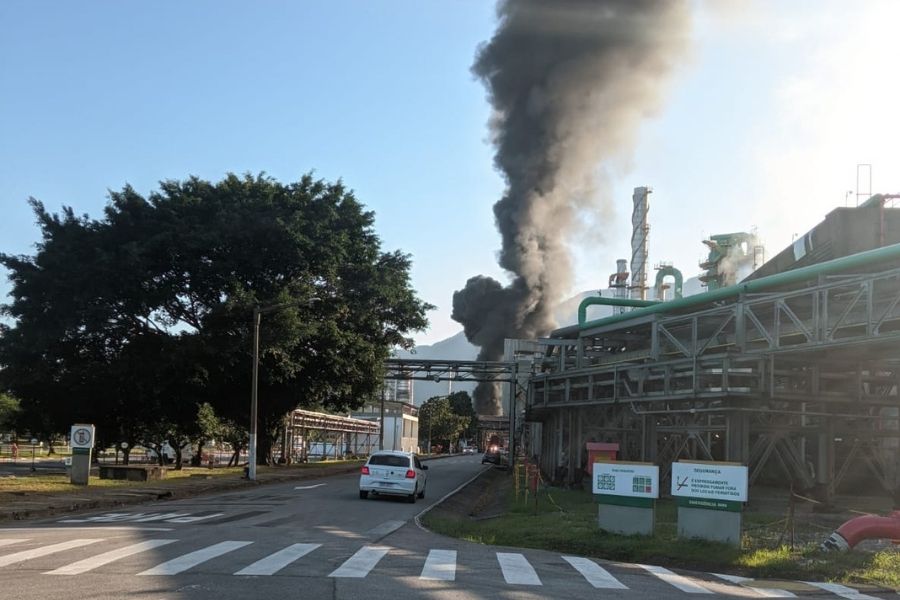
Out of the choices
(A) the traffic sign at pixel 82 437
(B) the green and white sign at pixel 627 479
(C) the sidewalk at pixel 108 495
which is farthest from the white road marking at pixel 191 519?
(A) the traffic sign at pixel 82 437

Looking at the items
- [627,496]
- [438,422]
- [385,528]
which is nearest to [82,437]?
[385,528]

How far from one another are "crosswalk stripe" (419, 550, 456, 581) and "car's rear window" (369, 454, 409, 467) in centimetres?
1229

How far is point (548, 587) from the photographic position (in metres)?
10.2

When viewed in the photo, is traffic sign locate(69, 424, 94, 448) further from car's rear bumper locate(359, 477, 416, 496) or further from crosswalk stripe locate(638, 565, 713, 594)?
crosswalk stripe locate(638, 565, 713, 594)

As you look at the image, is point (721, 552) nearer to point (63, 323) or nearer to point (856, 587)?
point (856, 587)

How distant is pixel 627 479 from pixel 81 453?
18968 mm

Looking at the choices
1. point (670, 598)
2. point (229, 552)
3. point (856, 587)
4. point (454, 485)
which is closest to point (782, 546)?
point (856, 587)

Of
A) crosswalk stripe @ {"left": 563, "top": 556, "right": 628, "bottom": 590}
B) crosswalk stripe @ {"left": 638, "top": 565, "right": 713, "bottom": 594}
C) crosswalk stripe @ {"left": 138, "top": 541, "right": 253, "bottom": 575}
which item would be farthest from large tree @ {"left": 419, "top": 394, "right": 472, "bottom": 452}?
crosswalk stripe @ {"left": 138, "top": 541, "right": 253, "bottom": 575}

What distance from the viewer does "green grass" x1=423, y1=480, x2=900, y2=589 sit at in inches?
508

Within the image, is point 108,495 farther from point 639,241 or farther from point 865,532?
point 639,241

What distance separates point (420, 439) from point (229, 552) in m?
114

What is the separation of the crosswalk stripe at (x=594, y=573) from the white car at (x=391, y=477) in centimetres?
1182

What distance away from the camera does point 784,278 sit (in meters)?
22.2

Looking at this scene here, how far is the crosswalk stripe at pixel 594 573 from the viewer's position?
10.7 metres
